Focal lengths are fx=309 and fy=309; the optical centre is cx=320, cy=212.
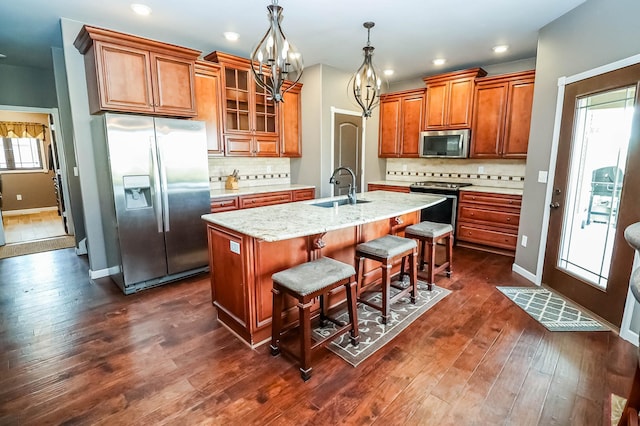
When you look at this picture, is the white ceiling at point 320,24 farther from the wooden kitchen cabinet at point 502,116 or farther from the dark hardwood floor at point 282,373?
the dark hardwood floor at point 282,373

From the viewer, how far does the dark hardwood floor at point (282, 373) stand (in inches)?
64.6

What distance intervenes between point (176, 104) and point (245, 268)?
2219 millimetres

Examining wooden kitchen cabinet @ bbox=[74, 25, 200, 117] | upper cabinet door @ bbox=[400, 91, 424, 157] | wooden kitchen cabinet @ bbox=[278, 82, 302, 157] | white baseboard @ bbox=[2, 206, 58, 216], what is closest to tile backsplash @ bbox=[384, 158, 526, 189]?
upper cabinet door @ bbox=[400, 91, 424, 157]

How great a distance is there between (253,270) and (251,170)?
9.84ft

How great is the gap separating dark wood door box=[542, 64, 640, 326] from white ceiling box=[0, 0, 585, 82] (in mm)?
927

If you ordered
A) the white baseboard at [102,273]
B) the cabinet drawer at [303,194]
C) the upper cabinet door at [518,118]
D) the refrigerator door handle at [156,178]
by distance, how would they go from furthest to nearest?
1. the cabinet drawer at [303,194]
2. the upper cabinet door at [518,118]
3. the white baseboard at [102,273]
4. the refrigerator door handle at [156,178]

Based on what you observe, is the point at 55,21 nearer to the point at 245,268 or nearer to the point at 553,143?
the point at 245,268

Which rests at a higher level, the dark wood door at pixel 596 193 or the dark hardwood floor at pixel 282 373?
the dark wood door at pixel 596 193

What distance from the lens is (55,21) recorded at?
3043 mm

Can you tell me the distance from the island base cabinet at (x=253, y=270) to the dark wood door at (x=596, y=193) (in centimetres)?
215

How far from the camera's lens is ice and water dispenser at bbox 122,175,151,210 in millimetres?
3008

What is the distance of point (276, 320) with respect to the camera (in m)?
2.03

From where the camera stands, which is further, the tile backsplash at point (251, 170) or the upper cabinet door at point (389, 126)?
the upper cabinet door at point (389, 126)

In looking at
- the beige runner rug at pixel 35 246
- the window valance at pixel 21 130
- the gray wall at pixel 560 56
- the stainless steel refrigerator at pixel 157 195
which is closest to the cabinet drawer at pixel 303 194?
the stainless steel refrigerator at pixel 157 195
